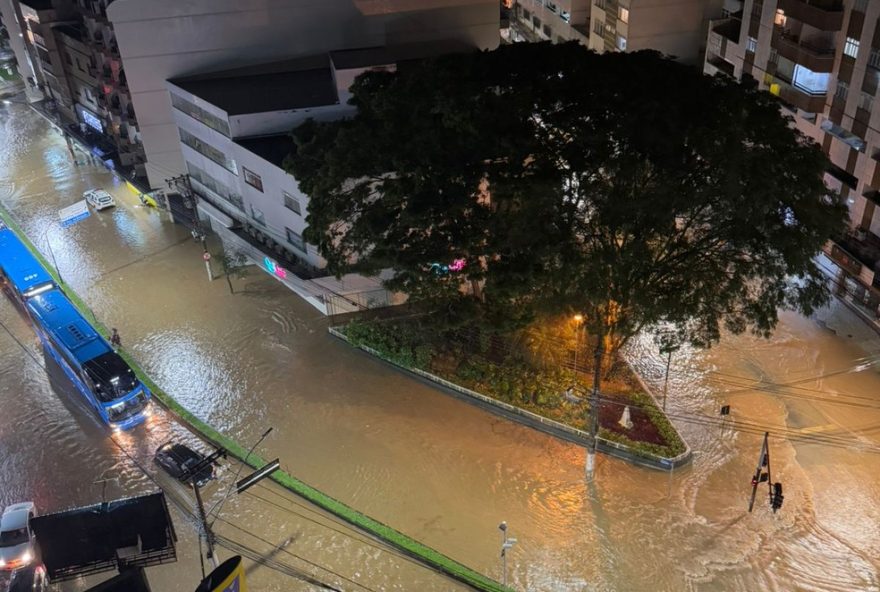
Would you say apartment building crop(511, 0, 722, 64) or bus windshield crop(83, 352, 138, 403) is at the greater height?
apartment building crop(511, 0, 722, 64)

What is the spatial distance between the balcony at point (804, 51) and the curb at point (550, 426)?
57.5 ft

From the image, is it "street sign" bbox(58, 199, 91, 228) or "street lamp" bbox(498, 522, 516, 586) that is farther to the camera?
"street sign" bbox(58, 199, 91, 228)

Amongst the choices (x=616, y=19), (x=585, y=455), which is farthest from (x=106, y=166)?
(x=585, y=455)

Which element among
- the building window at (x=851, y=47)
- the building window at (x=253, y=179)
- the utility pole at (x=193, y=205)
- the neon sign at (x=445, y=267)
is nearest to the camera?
the neon sign at (x=445, y=267)

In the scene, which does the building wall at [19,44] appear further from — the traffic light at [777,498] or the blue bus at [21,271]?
the traffic light at [777,498]

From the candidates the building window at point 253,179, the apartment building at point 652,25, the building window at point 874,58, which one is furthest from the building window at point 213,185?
the building window at point 874,58

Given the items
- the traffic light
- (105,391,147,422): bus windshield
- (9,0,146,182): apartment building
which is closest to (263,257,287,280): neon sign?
(105,391,147,422): bus windshield

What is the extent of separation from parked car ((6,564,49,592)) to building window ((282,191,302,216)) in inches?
716

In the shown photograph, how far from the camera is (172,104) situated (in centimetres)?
4291

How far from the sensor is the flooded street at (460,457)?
2514cm

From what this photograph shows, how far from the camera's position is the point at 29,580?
77.8 ft

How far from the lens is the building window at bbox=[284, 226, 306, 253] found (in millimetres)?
36531

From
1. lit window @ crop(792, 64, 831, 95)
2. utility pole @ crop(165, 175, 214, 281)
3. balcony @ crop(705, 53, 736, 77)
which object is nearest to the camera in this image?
lit window @ crop(792, 64, 831, 95)

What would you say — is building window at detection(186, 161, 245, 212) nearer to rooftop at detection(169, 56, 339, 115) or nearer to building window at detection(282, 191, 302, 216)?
rooftop at detection(169, 56, 339, 115)
